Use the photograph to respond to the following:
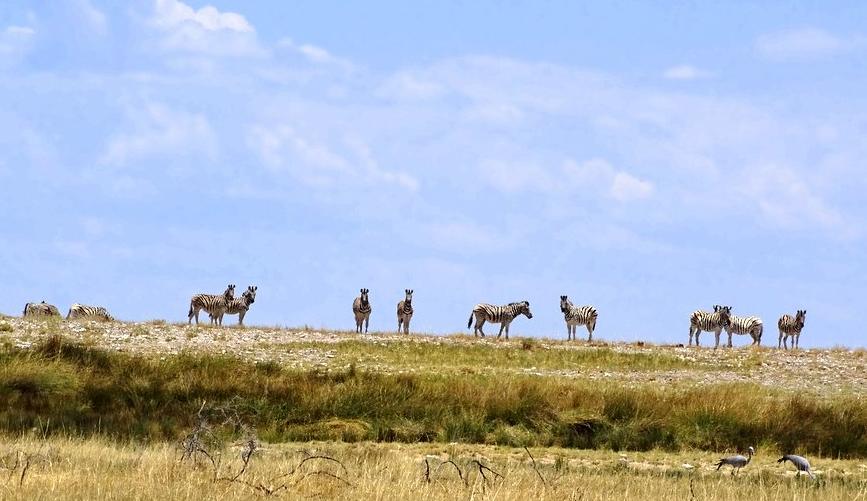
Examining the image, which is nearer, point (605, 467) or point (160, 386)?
point (605, 467)

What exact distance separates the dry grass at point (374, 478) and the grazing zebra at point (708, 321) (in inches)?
1215

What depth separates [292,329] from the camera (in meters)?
39.4

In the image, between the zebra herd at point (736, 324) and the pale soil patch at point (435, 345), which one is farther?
the zebra herd at point (736, 324)

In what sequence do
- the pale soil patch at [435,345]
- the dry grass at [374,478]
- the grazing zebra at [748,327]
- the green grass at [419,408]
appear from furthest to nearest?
the grazing zebra at [748,327], the pale soil patch at [435,345], the green grass at [419,408], the dry grass at [374,478]

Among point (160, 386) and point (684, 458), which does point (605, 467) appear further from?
point (160, 386)

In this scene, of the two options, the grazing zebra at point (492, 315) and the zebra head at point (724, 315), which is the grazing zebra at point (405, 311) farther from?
the zebra head at point (724, 315)

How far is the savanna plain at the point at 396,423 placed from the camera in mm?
12867

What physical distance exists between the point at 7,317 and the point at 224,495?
2763cm

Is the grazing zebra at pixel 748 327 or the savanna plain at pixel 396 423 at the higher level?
the grazing zebra at pixel 748 327

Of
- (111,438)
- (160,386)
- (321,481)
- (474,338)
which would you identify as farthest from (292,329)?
(321,481)

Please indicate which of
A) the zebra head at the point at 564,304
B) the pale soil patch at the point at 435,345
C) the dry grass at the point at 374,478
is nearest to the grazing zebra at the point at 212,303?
the pale soil patch at the point at 435,345

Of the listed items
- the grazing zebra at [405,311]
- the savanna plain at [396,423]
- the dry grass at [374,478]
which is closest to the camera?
the dry grass at [374,478]

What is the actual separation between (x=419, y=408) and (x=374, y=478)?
993 centimetres

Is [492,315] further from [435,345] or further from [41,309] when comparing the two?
[41,309]
